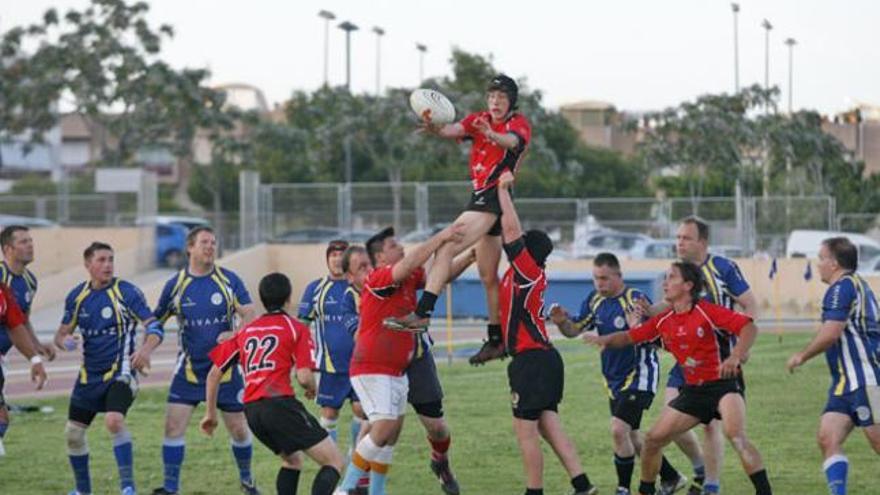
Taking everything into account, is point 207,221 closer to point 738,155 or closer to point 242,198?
point 242,198

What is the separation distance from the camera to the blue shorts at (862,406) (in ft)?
39.0

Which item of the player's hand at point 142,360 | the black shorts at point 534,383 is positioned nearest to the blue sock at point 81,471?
the player's hand at point 142,360

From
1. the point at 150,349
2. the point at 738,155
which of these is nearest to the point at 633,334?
the point at 150,349

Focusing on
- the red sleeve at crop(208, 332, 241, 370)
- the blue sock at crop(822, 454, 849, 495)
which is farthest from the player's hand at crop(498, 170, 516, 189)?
the blue sock at crop(822, 454, 849, 495)

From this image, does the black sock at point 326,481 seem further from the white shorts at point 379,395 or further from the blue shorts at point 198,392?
the blue shorts at point 198,392

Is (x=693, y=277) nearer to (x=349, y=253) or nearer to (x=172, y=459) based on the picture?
(x=349, y=253)

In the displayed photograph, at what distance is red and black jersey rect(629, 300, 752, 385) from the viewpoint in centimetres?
1204

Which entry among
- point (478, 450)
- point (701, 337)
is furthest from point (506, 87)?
point (478, 450)

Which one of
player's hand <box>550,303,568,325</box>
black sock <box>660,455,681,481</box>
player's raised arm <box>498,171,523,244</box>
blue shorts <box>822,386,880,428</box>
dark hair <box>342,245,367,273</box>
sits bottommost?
black sock <box>660,455,681,481</box>

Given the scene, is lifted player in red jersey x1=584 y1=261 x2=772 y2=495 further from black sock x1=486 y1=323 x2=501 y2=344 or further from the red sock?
the red sock

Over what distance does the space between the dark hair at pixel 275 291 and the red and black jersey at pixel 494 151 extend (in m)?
1.96

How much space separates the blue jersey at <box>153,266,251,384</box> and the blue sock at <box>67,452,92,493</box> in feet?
3.58

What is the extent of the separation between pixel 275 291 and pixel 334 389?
3.67m

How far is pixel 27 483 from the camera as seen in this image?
14.7m
